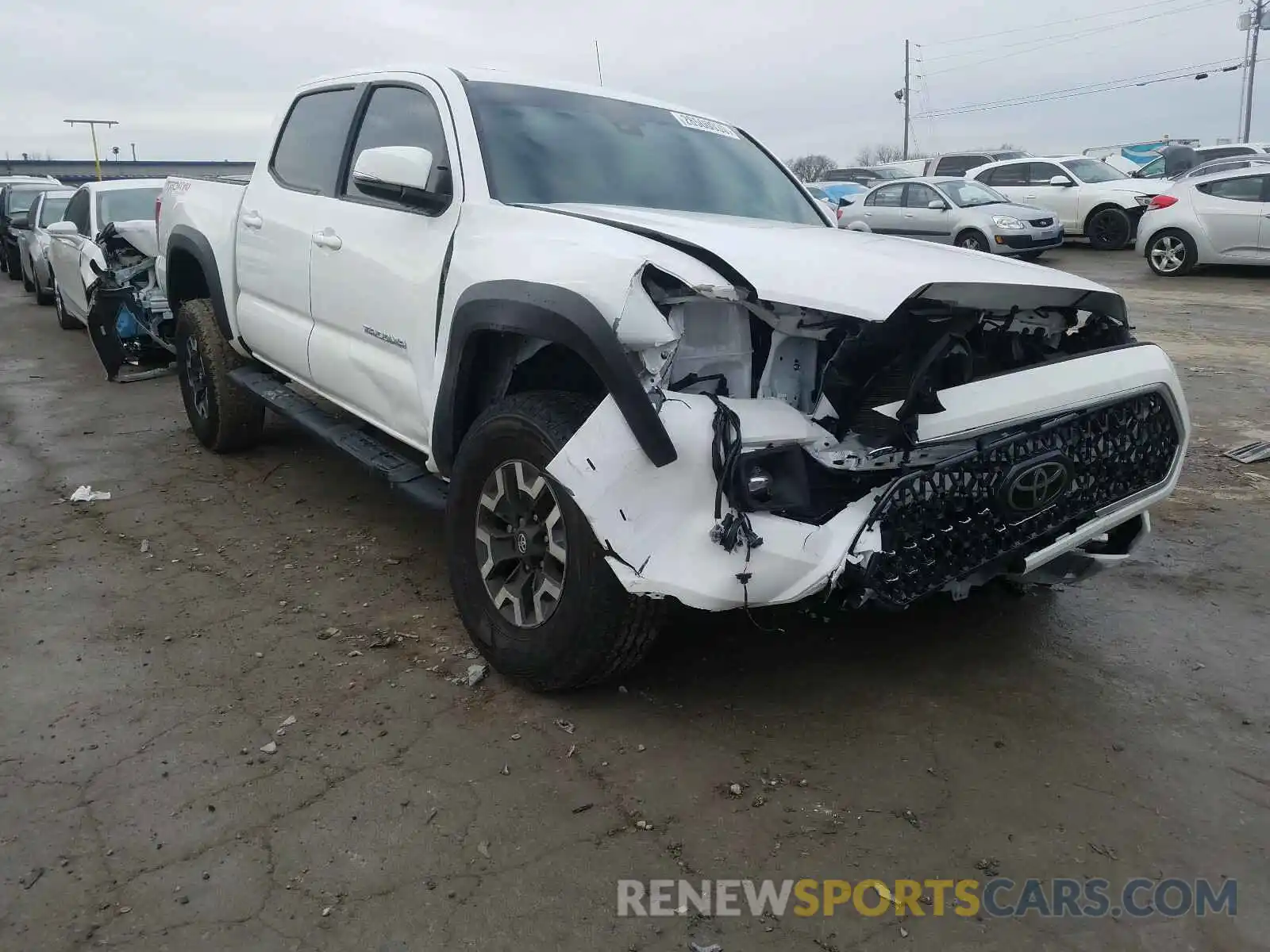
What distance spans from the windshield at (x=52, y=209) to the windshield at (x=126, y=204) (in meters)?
3.38

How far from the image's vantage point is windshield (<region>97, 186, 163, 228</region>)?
9.98 metres

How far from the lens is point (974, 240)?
15.2 metres

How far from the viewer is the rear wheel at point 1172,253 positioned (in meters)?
13.6

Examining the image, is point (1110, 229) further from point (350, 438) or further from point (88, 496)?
point (88, 496)

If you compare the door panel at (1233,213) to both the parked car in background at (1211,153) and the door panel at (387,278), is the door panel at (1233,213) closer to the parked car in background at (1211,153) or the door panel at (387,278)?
the parked car in background at (1211,153)

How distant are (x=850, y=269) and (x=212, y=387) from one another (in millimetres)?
4203

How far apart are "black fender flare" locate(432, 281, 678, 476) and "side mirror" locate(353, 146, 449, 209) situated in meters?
0.47

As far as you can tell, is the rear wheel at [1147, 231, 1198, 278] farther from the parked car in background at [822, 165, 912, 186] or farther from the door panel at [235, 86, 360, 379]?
the door panel at [235, 86, 360, 379]

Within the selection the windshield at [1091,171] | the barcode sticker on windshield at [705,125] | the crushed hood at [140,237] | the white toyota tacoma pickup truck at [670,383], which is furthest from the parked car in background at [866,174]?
the white toyota tacoma pickup truck at [670,383]

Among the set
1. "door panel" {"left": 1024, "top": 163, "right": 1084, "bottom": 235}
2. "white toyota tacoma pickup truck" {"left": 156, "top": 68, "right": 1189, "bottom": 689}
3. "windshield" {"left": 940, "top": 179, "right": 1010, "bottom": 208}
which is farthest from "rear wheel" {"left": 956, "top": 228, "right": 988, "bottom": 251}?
"white toyota tacoma pickup truck" {"left": 156, "top": 68, "right": 1189, "bottom": 689}

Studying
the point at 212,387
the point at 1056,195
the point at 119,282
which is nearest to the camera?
the point at 212,387

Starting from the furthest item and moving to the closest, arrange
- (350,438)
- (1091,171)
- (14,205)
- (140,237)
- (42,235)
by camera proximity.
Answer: (1091,171) → (14,205) → (42,235) → (140,237) → (350,438)

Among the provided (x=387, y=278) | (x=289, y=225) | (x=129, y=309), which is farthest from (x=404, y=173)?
(x=129, y=309)

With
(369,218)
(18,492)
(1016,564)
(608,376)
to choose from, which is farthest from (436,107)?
(18,492)
